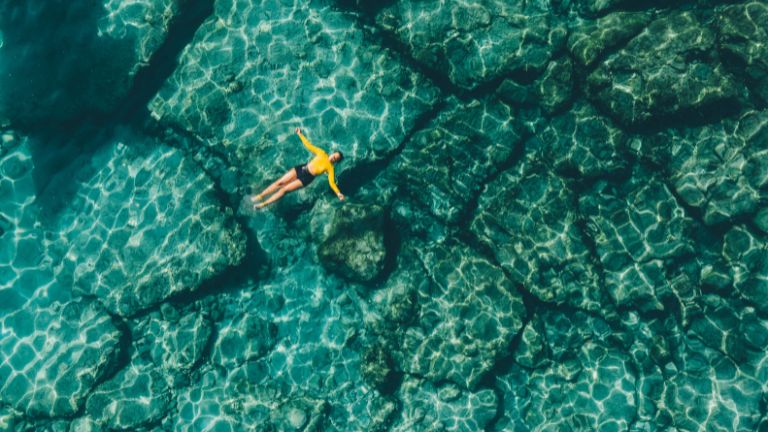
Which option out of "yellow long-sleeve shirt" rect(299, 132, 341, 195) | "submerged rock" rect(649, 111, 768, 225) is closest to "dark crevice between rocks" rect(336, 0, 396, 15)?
"yellow long-sleeve shirt" rect(299, 132, 341, 195)

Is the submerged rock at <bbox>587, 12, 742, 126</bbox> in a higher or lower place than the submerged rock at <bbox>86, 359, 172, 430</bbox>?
higher

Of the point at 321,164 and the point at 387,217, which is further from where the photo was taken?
the point at 387,217

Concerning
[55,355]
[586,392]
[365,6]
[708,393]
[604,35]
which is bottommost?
[586,392]

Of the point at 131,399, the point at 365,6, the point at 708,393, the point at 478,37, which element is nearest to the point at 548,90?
the point at 478,37

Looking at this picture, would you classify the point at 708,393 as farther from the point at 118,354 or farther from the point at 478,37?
the point at 118,354

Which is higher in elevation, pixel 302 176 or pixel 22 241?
pixel 302 176

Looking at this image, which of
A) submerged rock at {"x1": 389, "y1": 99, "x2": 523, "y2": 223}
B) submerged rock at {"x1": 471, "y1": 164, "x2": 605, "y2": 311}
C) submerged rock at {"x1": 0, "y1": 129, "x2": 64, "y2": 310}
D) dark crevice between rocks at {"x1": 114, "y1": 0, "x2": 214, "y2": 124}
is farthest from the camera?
dark crevice between rocks at {"x1": 114, "y1": 0, "x2": 214, "y2": 124}

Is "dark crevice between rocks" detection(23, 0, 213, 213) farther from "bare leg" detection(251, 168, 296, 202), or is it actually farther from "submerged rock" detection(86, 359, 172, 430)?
"submerged rock" detection(86, 359, 172, 430)
